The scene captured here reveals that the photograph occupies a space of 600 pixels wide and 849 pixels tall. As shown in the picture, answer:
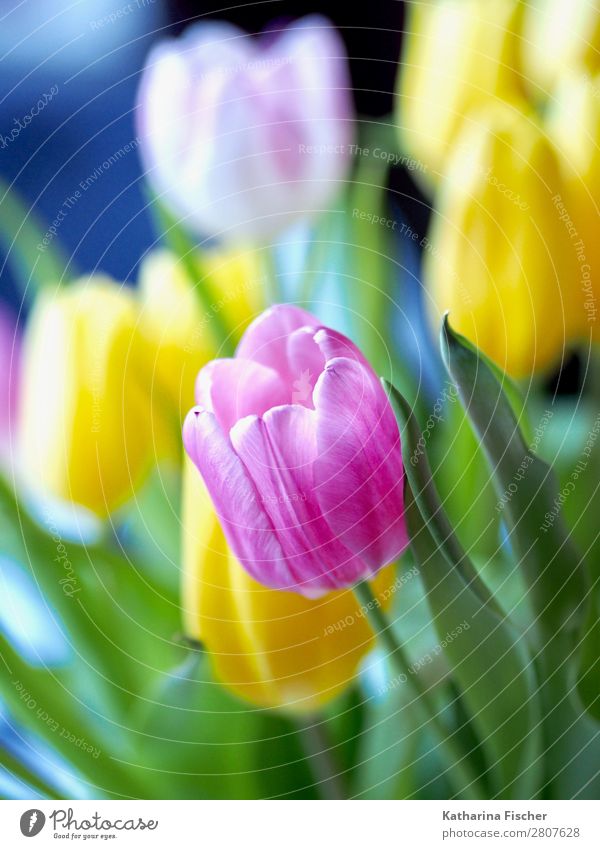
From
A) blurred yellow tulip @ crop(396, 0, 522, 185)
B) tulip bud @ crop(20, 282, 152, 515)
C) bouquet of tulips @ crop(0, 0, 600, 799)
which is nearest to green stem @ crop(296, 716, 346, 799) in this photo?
bouquet of tulips @ crop(0, 0, 600, 799)

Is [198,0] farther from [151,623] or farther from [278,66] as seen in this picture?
[151,623]

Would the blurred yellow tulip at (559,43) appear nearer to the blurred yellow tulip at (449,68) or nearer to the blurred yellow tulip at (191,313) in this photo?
the blurred yellow tulip at (449,68)

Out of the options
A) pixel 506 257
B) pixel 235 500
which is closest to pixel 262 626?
pixel 235 500

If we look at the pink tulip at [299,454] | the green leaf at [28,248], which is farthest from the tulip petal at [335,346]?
the green leaf at [28,248]

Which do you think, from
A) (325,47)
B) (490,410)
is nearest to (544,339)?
(490,410)

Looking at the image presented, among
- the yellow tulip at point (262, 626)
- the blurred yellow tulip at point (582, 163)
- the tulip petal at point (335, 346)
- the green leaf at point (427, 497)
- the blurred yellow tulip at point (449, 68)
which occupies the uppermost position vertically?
the blurred yellow tulip at point (449, 68)

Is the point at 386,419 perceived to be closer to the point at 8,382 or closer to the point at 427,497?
the point at 427,497
